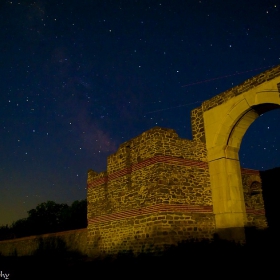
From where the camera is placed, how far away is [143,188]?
36.4ft

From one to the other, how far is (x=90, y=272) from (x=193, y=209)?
3.87 meters

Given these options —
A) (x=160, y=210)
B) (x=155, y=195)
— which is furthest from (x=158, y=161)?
(x=160, y=210)

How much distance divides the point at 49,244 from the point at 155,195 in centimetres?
873

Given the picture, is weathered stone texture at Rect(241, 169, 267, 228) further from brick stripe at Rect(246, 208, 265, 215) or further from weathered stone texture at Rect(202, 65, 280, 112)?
weathered stone texture at Rect(202, 65, 280, 112)

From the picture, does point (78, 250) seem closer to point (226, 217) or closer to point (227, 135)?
point (226, 217)

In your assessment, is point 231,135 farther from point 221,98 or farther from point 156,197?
point 156,197

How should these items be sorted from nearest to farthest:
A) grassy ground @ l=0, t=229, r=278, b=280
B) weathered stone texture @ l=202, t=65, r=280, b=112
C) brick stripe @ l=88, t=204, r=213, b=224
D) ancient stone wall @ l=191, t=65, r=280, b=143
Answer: grassy ground @ l=0, t=229, r=278, b=280 < brick stripe @ l=88, t=204, r=213, b=224 < weathered stone texture @ l=202, t=65, r=280, b=112 < ancient stone wall @ l=191, t=65, r=280, b=143

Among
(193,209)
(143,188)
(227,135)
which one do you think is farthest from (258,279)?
(227,135)

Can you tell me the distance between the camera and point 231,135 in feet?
39.0

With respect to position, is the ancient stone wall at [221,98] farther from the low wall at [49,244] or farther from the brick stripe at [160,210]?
the low wall at [49,244]

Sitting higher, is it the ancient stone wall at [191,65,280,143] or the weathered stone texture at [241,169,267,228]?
the ancient stone wall at [191,65,280,143]

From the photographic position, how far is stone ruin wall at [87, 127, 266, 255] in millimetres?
10438

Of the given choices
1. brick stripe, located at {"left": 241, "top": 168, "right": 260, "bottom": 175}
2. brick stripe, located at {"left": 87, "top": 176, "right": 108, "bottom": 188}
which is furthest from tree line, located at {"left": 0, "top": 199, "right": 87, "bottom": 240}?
brick stripe, located at {"left": 241, "top": 168, "right": 260, "bottom": 175}

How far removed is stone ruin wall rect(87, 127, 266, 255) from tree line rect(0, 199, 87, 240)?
27.1m
